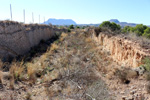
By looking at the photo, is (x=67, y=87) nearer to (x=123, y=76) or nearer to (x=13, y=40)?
(x=123, y=76)

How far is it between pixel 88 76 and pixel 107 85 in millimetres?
846

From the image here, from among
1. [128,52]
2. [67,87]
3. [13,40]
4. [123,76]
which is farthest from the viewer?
[13,40]

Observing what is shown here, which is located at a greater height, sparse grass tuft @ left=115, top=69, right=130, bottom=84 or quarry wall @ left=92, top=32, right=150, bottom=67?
quarry wall @ left=92, top=32, right=150, bottom=67

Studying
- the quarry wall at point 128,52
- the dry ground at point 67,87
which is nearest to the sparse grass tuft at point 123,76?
the dry ground at point 67,87

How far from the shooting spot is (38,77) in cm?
634

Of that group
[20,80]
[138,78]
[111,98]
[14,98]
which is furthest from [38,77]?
[138,78]

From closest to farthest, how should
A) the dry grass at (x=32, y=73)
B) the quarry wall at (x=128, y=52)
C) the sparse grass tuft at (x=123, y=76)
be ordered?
the sparse grass tuft at (x=123, y=76) → the dry grass at (x=32, y=73) → the quarry wall at (x=128, y=52)

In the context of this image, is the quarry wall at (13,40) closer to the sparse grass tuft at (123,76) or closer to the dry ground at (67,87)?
the dry ground at (67,87)

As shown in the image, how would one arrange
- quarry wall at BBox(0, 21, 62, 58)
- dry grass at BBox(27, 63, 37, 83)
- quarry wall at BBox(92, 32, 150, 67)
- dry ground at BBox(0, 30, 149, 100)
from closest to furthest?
dry ground at BBox(0, 30, 149, 100) → dry grass at BBox(27, 63, 37, 83) → quarry wall at BBox(92, 32, 150, 67) → quarry wall at BBox(0, 21, 62, 58)

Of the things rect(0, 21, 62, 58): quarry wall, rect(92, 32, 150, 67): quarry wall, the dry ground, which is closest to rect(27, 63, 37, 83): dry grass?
the dry ground

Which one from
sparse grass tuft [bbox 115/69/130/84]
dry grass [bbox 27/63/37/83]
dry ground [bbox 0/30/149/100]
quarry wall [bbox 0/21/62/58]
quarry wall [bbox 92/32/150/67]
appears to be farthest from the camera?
quarry wall [bbox 0/21/62/58]

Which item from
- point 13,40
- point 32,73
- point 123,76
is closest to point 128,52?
point 123,76

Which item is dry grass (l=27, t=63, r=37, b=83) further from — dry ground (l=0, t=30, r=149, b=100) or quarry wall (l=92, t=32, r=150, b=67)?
quarry wall (l=92, t=32, r=150, b=67)

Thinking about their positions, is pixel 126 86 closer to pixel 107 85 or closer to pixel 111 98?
pixel 107 85
